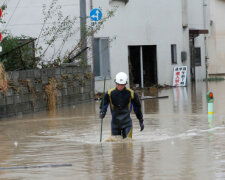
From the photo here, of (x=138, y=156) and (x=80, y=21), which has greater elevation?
(x=80, y=21)

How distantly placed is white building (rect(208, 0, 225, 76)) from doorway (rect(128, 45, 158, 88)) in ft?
36.5

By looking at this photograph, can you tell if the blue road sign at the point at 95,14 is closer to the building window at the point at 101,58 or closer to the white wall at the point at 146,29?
the white wall at the point at 146,29

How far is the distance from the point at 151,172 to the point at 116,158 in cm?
152

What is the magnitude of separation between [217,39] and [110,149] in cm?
3406

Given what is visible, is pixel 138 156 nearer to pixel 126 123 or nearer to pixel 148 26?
pixel 126 123

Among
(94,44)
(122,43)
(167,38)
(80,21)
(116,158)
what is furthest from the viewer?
(167,38)

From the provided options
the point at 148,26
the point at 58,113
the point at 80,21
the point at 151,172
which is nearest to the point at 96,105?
the point at 58,113

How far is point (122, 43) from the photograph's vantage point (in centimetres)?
3091

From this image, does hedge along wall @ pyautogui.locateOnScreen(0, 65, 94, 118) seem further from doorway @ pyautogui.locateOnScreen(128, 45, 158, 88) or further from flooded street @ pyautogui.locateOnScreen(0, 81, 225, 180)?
doorway @ pyautogui.locateOnScreen(128, 45, 158, 88)

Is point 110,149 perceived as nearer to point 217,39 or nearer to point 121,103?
point 121,103

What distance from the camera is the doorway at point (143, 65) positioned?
108 feet

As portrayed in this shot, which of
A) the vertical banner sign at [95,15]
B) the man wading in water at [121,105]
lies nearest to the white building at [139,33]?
the vertical banner sign at [95,15]

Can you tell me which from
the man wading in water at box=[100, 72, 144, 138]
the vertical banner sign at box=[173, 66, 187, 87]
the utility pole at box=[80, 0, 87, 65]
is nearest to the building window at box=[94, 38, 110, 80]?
the utility pole at box=[80, 0, 87, 65]

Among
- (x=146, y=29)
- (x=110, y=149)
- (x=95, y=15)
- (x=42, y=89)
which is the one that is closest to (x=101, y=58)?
(x=95, y=15)
